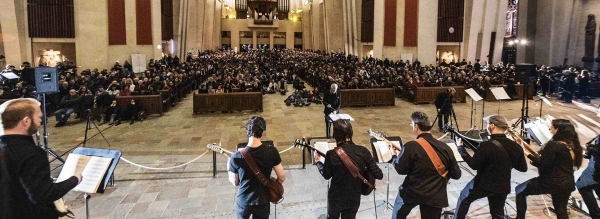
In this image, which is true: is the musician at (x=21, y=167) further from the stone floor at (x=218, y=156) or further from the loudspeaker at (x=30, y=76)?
the loudspeaker at (x=30, y=76)

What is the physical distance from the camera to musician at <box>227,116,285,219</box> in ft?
11.1

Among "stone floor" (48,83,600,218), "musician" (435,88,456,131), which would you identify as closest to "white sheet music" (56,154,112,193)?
"stone floor" (48,83,600,218)

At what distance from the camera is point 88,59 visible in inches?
844

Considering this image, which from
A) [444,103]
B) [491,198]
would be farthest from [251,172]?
[444,103]

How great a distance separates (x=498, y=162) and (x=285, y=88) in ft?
52.5

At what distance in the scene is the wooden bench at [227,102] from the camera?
1384 cm

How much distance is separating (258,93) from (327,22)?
94.3 ft

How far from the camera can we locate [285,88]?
64.5 ft

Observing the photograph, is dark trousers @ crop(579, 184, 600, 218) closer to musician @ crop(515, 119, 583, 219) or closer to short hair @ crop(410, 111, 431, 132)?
musician @ crop(515, 119, 583, 219)

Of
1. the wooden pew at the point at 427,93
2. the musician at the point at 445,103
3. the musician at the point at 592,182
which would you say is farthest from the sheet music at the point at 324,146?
the wooden pew at the point at 427,93

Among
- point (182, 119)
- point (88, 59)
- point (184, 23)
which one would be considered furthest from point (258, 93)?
point (184, 23)

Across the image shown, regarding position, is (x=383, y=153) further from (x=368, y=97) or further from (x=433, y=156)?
(x=368, y=97)

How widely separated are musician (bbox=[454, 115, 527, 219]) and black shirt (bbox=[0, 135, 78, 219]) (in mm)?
3634

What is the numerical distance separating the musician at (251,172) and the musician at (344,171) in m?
0.46
